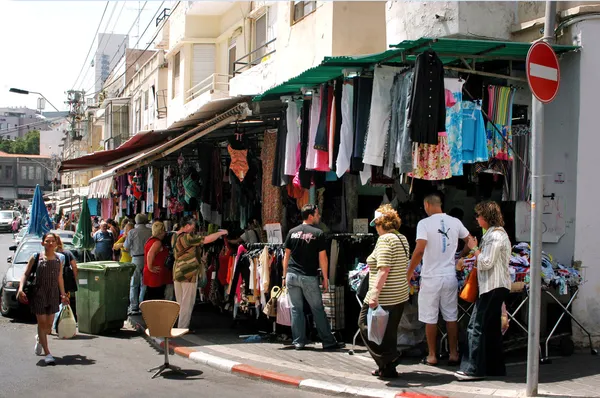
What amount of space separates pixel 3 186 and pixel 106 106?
77286mm

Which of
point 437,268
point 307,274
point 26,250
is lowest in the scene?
point 26,250

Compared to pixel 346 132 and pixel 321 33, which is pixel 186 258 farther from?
pixel 321 33

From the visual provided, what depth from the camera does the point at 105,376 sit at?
859 cm

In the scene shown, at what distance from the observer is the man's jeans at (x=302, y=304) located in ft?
31.8

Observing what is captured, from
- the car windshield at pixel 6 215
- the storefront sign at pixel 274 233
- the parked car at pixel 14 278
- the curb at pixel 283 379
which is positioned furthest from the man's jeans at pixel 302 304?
the car windshield at pixel 6 215

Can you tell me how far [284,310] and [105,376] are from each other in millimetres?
2826

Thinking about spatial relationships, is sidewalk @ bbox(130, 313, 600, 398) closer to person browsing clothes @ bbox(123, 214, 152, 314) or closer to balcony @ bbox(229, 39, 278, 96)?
person browsing clothes @ bbox(123, 214, 152, 314)

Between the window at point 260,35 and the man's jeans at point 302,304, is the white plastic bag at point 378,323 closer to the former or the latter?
the man's jeans at point 302,304

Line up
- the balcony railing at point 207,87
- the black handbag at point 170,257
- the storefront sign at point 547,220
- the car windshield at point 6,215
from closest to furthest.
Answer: the storefront sign at point 547,220, the black handbag at point 170,257, the balcony railing at point 207,87, the car windshield at point 6,215

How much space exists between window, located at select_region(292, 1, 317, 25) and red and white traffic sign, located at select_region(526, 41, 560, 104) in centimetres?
668

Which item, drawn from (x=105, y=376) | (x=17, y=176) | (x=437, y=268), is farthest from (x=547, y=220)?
(x=17, y=176)

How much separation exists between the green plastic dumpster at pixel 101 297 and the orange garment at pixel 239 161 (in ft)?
8.97

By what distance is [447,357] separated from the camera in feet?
29.1

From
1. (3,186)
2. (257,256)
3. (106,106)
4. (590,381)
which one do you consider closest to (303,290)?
(257,256)
